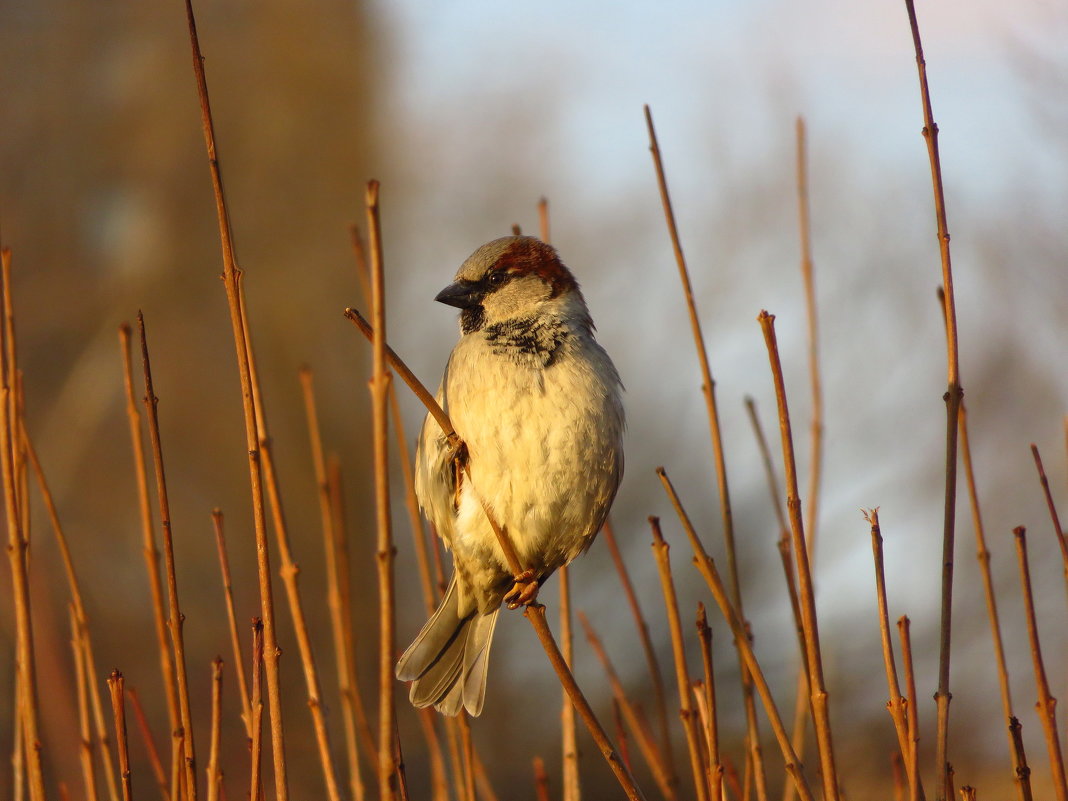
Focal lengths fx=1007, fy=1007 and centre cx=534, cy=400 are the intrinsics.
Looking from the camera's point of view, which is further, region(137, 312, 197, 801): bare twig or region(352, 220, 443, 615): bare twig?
region(352, 220, 443, 615): bare twig

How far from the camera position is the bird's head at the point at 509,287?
7.14 ft

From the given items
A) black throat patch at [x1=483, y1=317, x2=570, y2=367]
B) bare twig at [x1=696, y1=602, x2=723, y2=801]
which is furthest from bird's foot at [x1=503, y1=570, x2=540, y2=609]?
bare twig at [x1=696, y1=602, x2=723, y2=801]

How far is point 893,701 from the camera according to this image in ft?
4.04

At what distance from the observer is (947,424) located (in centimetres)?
126

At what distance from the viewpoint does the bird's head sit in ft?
7.14

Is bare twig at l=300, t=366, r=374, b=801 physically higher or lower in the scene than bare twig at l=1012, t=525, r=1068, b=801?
higher

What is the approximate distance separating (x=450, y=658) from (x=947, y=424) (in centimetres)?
126

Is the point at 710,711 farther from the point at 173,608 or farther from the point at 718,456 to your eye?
Answer: the point at 173,608

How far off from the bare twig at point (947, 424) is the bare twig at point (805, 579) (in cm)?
15

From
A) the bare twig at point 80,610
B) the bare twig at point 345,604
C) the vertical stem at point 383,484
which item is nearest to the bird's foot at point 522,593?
the bare twig at point 345,604

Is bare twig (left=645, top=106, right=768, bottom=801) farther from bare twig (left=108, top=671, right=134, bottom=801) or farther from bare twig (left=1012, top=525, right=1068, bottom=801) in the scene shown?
bare twig (left=108, top=671, right=134, bottom=801)

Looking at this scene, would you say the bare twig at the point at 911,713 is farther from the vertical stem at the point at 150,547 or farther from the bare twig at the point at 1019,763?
the vertical stem at the point at 150,547

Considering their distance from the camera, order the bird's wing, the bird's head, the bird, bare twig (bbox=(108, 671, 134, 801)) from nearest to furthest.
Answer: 1. bare twig (bbox=(108, 671, 134, 801))
2. the bird
3. the bird's wing
4. the bird's head

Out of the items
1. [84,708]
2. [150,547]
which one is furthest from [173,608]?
[84,708]
